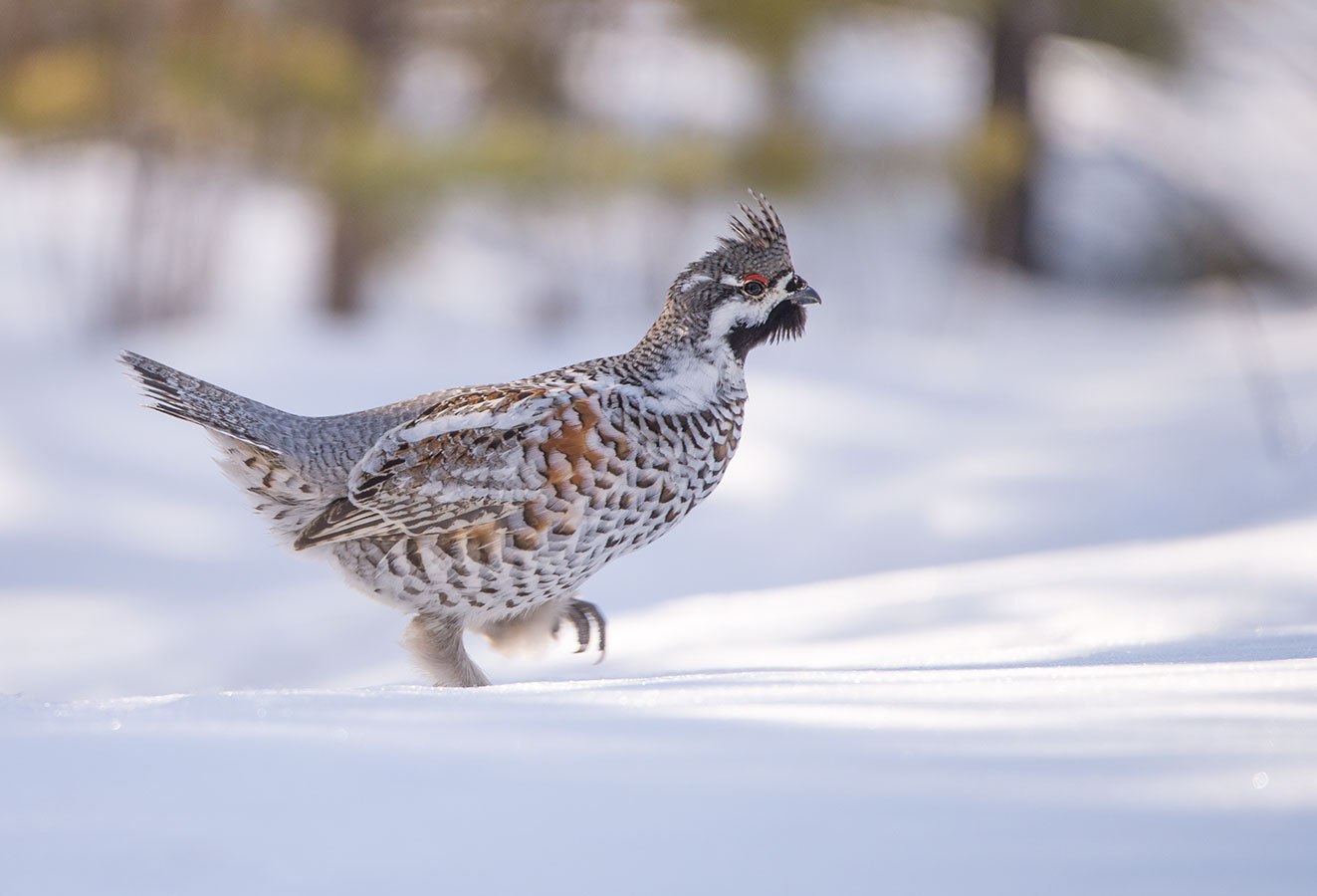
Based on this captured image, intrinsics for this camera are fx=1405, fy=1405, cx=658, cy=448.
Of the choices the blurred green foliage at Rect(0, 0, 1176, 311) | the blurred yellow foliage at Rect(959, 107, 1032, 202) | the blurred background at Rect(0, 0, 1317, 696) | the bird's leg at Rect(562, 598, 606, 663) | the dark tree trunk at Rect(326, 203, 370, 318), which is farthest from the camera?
the blurred yellow foliage at Rect(959, 107, 1032, 202)

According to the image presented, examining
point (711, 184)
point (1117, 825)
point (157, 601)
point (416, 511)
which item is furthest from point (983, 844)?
point (711, 184)

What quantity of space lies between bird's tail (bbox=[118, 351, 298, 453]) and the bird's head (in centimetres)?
122

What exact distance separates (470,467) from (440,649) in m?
0.56

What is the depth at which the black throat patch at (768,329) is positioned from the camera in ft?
13.1

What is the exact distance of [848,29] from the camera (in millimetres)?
13070

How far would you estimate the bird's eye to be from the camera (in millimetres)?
3975

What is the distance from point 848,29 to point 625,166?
3.75 metres

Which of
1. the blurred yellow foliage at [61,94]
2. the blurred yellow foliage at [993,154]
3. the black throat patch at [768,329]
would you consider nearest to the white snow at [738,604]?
the blurred yellow foliage at [993,154]

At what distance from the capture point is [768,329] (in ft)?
13.2

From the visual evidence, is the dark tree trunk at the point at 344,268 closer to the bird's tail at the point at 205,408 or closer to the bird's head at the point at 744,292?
the bird's tail at the point at 205,408

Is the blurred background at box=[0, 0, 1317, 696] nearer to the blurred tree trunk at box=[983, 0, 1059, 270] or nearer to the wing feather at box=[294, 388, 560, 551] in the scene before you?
the blurred tree trunk at box=[983, 0, 1059, 270]

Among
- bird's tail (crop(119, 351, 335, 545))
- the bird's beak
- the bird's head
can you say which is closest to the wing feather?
bird's tail (crop(119, 351, 335, 545))

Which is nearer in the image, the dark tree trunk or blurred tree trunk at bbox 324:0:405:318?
blurred tree trunk at bbox 324:0:405:318

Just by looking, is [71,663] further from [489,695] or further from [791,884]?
[791,884]
